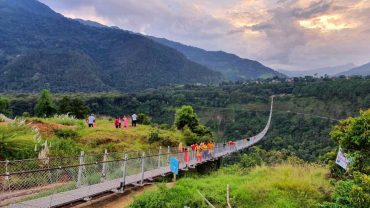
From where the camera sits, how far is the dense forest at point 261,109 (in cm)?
7967

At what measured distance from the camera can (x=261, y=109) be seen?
4498 inches

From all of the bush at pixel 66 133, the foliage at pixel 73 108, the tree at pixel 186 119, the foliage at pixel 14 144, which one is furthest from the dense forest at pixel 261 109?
the foliage at pixel 14 144

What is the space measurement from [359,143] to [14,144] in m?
11.8

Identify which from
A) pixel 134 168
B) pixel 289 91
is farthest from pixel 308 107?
pixel 134 168

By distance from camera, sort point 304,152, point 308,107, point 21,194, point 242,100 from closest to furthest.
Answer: point 21,194
point 304,152
point 308,107
point 242,100

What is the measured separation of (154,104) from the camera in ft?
344

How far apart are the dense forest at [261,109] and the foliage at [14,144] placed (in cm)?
4965

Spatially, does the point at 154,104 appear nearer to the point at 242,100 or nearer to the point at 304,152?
the point at 242,100

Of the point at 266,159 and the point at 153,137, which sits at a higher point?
the point at 153,137

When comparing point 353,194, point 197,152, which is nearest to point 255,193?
point 353,194

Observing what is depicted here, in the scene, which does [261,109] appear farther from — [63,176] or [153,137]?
[63,176]

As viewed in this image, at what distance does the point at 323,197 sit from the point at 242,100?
118699mm

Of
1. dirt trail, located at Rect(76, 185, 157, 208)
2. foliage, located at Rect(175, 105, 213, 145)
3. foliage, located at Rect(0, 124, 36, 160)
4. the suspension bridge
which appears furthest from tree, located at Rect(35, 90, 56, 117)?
dirt trail, located at Rect(76, 185, 157, 208)

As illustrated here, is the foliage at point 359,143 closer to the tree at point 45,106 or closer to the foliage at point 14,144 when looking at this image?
the foliage at point 14,144
